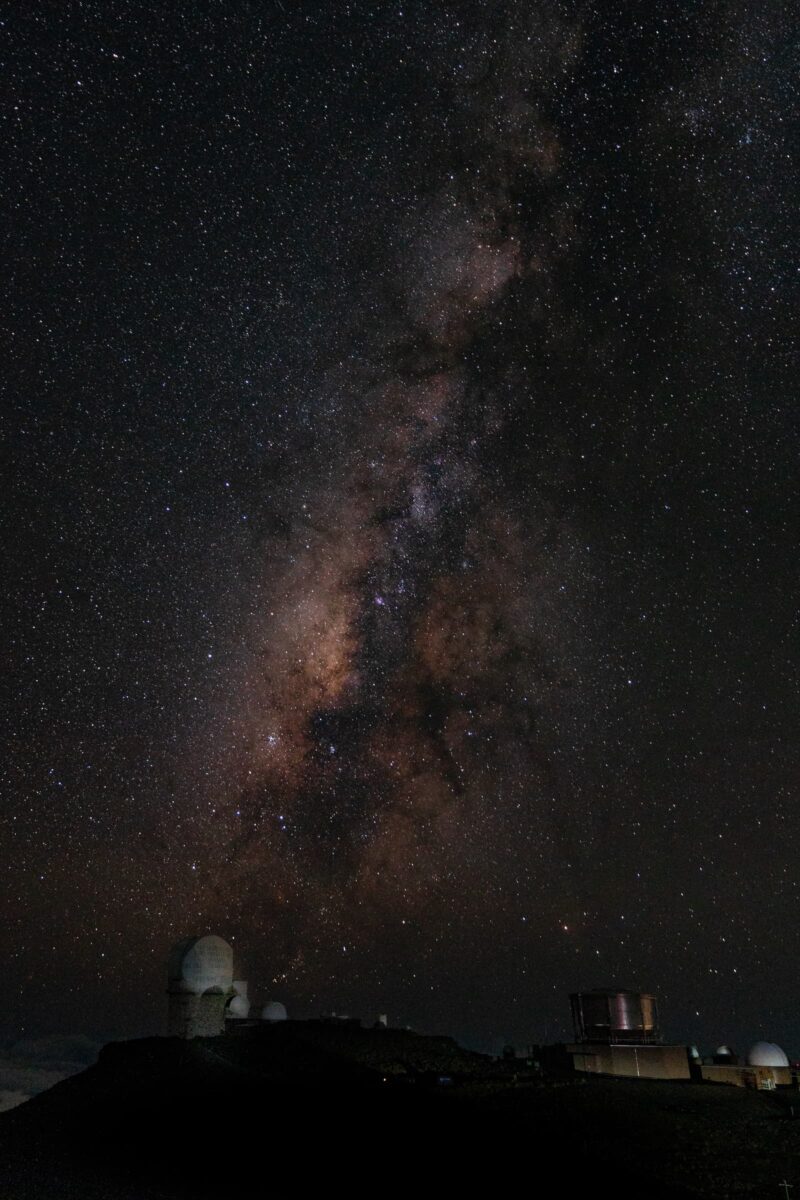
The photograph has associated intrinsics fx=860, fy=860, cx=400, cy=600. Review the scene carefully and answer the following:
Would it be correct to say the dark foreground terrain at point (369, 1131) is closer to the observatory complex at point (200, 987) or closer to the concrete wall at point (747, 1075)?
the observatory complex at point (200, 987)

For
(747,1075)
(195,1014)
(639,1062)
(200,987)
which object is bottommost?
(747,1075)

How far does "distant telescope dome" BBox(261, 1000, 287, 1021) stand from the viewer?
4850 centimetres

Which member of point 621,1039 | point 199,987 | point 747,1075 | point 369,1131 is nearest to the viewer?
point 369,1131

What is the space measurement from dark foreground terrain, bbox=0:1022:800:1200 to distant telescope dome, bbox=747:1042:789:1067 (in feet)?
28.5

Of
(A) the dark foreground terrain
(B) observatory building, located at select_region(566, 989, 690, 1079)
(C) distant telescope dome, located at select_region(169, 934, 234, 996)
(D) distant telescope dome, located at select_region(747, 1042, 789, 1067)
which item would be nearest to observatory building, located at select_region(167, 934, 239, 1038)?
(C) distant telescope dome, located at select_region(169, 934, 234, 996)

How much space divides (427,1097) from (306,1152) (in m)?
7.76

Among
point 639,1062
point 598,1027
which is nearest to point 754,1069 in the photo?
point 639,1062

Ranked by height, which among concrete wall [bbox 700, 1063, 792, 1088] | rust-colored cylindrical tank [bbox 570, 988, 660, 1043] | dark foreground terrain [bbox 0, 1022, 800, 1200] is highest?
rust-colored cylindrical tank [bbox 570, 988, 660, 1043]

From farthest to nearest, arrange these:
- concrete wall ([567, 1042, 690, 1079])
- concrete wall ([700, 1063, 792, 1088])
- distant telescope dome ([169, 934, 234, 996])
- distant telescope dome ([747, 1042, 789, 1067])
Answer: distant telescope dome ([747, 1042, 789, 1067]), distant telescope dome ([169, 934, 234, 996]), concrete wall ([700, 1063, 792, 1088]), concrete wall ([567, 1042, 690, 1079])

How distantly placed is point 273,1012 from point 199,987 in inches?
358

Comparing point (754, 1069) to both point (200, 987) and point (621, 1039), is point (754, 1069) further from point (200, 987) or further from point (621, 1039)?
point (200, 987)

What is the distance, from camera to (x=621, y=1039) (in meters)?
44.1

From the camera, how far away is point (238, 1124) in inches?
1022

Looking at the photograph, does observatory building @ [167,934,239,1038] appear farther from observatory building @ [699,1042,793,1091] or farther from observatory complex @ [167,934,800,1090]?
observatory building @ [699,1042,793,1091]
